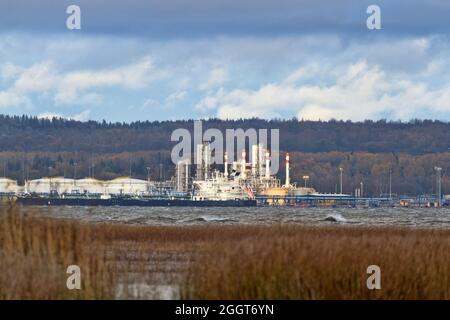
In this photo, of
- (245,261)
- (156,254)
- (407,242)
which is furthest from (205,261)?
(156,254)

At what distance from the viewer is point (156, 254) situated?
151 ft

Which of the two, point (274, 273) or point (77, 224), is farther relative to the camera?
point (77, 224)

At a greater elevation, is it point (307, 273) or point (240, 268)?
point (240, 268)

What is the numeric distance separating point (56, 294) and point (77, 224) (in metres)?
5.04

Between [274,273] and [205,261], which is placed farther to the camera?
[205,261]

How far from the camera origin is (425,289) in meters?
29.2
